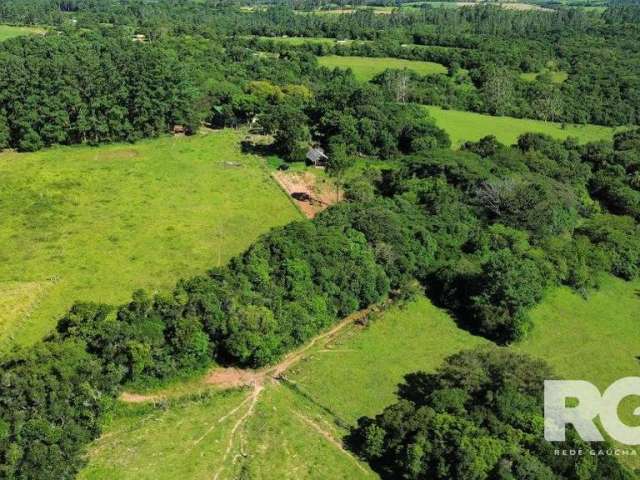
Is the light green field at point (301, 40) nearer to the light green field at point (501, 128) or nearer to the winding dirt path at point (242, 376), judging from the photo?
the light green field at point (501, 128)

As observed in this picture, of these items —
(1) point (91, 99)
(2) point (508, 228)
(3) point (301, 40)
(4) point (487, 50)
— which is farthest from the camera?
(3) point (301, 40)

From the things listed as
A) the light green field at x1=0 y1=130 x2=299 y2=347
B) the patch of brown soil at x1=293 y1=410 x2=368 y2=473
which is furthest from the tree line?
the light green field at x1=0 y1=130 x2=299 y2=347

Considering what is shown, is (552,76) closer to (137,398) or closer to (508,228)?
(508,228)

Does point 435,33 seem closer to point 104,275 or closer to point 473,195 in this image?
point 473,195

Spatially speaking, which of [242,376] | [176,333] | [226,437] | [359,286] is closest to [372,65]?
[359,286]

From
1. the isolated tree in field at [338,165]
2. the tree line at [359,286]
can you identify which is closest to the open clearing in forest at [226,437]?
the tree line at [359,286]

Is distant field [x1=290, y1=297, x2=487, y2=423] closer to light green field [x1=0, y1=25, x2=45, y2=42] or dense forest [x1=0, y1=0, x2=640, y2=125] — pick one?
dense forest [x1=0, y1=0, x2=640, y2=125]
